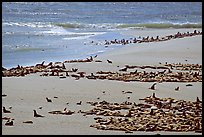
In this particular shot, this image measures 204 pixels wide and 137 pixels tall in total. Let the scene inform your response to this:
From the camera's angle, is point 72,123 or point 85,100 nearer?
point 72,123

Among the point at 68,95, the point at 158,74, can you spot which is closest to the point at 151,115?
the point at 68,95

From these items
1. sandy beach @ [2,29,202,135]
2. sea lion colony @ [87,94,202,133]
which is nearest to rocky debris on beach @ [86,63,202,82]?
sandy beach @ [2,29,202,135]

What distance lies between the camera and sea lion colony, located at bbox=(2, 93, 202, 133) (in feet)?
15.8

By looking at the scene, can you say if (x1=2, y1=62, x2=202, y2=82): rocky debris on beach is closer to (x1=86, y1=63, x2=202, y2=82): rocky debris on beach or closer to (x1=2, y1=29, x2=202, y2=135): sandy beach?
(x1=86, y1=63, x2=202, y2=82): rocky debris on beach

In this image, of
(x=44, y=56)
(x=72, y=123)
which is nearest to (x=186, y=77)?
(x=72, y=123)

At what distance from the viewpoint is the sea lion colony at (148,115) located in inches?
190

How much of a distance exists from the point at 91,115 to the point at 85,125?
1.66 ft

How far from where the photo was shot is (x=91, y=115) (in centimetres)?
545

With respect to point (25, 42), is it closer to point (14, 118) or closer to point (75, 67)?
point (75, 67)

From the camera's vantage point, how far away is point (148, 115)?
5410mm

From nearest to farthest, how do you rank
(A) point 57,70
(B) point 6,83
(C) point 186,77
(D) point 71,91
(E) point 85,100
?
(E) point 85,100, (D) point 71,91, (B) point 6,83, (C) point 186,77, (A) point 57,70

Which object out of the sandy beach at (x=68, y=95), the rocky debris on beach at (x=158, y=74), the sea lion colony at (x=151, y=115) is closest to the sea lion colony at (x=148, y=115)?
the sea lion colony at (x=151, y=115)

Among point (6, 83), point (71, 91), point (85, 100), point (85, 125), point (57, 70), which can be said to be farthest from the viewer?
point (57, 70)

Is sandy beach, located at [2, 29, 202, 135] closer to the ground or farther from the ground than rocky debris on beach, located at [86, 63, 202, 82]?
farther from the ground
